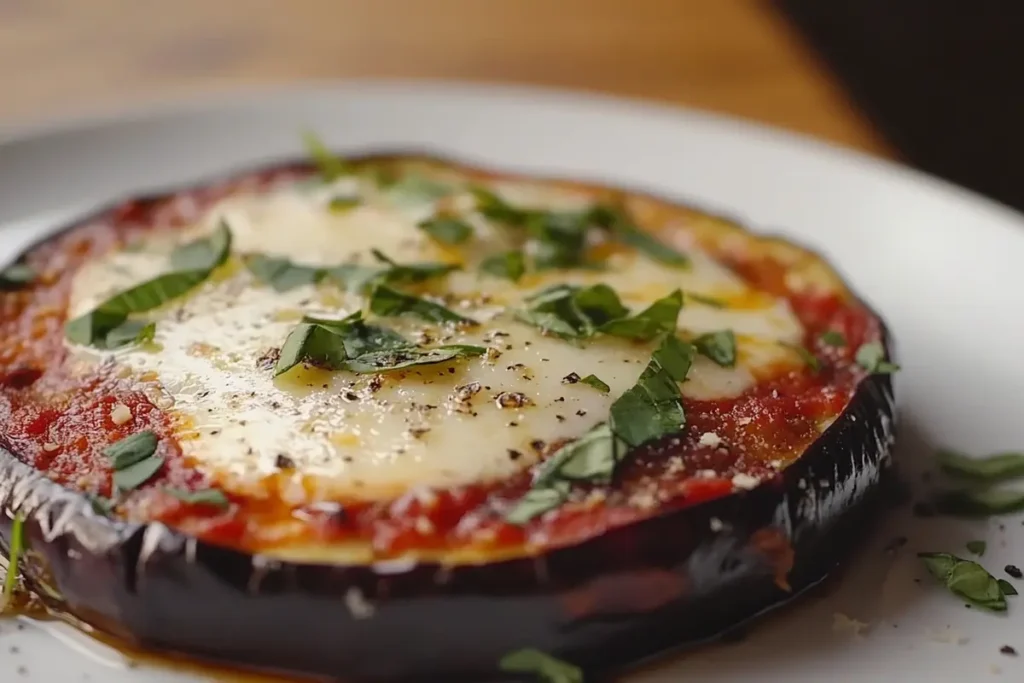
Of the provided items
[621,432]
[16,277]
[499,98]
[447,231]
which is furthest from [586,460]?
[499,98]

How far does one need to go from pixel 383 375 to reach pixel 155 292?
735mm

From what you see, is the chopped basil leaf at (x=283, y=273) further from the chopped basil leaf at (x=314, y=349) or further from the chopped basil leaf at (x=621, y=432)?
the chopped basil leaf at (x=621, y=432)

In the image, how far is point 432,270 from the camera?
3.01 metres

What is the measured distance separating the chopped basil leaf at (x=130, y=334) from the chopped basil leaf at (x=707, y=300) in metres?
1.32

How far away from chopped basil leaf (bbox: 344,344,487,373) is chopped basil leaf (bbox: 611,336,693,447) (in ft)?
1.16

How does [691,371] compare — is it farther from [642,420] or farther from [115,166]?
[115,166]

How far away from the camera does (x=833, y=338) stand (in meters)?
2.97

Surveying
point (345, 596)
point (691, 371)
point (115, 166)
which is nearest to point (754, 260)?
point (691, 371)

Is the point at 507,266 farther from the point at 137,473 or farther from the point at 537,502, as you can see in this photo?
the point at 137,473

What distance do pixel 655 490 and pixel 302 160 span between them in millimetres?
1932

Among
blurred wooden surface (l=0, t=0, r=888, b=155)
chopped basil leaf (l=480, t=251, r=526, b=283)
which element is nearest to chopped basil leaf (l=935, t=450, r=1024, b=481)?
chopped basil leaf (l=480, t=251, r=526, b=283)

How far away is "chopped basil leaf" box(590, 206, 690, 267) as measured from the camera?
3217 millimetres

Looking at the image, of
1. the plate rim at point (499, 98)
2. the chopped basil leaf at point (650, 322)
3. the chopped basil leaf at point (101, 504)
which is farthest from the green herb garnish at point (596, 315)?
the plate rim at point (499, 98)

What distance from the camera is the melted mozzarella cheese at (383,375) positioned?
2.34m
